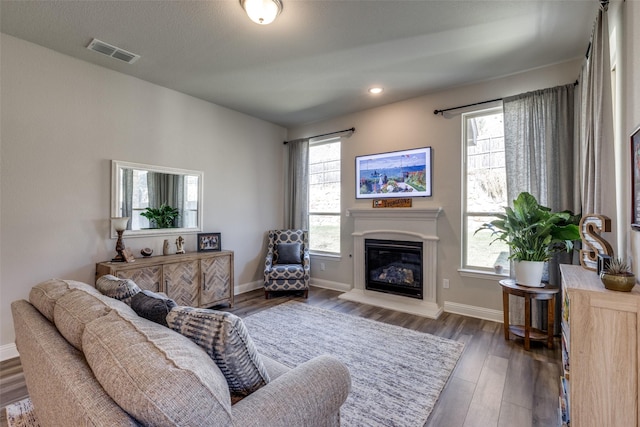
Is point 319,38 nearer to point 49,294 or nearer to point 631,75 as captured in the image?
point 631,75

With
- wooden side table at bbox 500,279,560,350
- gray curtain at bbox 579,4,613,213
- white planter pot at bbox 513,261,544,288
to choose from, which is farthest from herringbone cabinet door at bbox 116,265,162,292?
gray curtain at bbox 579,4,613,213

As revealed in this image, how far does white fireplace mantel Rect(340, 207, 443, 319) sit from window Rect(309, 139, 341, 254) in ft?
1.51

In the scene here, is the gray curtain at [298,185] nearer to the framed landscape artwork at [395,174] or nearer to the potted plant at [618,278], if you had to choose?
the framed landscape artwork at [395,174]

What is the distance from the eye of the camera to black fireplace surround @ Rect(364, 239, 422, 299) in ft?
13.0

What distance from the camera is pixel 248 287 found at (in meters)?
4.71

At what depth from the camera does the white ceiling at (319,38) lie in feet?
7.32

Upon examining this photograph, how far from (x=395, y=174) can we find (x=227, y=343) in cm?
357

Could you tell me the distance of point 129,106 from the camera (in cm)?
336

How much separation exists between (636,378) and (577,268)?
837 millimetres

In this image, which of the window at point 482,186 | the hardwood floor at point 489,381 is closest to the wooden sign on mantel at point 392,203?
the window at point 482,186

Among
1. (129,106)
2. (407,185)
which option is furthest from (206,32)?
(407,185)

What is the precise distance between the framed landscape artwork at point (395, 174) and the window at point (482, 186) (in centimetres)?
49

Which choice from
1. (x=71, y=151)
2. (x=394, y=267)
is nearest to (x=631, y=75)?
(x=394, y=267)

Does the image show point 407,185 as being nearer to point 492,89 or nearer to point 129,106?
point 492,89
